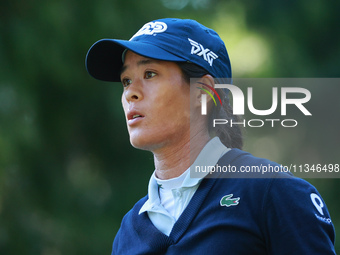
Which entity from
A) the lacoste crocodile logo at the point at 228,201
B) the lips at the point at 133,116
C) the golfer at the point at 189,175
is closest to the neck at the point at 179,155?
the golfer at the point at 189,175

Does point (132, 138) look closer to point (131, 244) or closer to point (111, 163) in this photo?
point (131, 244)

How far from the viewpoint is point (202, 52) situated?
192 centimetres

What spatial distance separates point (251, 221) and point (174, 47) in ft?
2.29

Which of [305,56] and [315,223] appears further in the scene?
[305,56]

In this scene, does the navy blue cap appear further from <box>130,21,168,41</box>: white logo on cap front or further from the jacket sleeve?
the jacket sleeve

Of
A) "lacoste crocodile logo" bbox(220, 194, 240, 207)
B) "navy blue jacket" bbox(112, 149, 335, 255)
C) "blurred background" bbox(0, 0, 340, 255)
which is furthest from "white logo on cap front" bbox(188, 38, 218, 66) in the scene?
"blurred background" bbox(0, 0, 340, 255)

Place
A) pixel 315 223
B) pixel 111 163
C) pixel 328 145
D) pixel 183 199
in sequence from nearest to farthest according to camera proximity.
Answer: pixel 315 223 < pixel 183 199 < pixel 328 145 < pixel 111 163

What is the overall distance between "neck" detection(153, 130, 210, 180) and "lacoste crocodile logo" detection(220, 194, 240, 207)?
0.84 ft

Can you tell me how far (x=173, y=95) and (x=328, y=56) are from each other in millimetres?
4715

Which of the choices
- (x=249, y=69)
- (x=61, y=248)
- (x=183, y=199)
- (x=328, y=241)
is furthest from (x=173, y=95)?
(x=61, y=248)

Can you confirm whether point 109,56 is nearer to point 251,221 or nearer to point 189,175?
point 189,175

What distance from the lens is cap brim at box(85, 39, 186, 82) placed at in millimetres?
1863

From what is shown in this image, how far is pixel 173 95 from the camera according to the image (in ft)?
6.11

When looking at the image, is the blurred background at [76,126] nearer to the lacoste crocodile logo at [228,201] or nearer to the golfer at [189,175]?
the golfer at [189,175]
